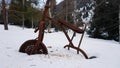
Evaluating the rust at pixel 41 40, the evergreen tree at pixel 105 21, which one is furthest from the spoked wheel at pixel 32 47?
the evergreen tree at pixel 105 21

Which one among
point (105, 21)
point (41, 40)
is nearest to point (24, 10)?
point (105, 21)

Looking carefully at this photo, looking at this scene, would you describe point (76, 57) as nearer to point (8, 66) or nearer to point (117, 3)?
point (8, 66)

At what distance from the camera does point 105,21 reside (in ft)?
82.0

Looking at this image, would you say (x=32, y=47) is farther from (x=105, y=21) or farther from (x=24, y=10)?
(x=24, y=10)

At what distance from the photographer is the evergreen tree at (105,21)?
80.0ft

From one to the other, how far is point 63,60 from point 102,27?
Result: 19252mm

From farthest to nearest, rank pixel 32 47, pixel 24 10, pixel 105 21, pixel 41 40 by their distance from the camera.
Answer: pixel 24 10 → pixel 105 21 → pixel 32 47 → pixel 41 40

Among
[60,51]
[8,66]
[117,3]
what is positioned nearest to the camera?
[8,66]

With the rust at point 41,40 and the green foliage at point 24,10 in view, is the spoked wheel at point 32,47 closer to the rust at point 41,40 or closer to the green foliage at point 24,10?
the rust at point 41,40

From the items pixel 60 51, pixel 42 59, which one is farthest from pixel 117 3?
pixel 42 59

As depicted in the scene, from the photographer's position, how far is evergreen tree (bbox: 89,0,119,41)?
24375mm

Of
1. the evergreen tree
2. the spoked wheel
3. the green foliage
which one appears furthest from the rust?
the green foliage

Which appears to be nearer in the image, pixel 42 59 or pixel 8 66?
pixel 8 66

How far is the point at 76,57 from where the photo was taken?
7395 millimetres
